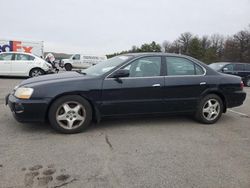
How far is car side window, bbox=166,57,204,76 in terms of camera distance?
15.9 feet

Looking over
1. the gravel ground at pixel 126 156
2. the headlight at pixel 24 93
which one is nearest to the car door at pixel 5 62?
the gravel ground at pixel 126 156

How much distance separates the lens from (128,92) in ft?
14.5

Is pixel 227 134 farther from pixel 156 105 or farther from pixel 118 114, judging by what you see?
pixel 118 114

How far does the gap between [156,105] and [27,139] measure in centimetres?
236

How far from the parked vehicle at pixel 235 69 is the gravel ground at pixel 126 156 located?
9.14 metres

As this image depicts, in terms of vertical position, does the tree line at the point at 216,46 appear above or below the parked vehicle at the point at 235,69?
above

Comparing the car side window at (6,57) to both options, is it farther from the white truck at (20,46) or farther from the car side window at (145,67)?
the car side window at (145,67)

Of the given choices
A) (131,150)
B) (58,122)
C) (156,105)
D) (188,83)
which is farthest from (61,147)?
(188,83)

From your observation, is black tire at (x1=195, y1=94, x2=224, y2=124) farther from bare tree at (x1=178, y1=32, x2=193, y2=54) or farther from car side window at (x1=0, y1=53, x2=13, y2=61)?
bare tree at (x1=178, y1=32, x2=193, y2=54)

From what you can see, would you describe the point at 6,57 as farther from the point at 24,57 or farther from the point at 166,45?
the point at 166,45

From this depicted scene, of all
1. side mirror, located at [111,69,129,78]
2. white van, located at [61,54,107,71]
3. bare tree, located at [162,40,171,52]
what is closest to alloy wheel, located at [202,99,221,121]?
side mirror, located at [111,69,129,78]

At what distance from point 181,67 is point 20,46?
1779cm

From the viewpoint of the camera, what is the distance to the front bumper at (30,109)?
393 cm

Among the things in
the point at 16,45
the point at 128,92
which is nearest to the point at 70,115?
the point at 128,92
